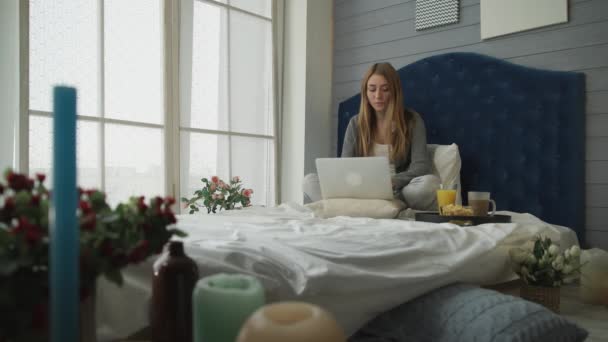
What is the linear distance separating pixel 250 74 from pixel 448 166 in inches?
64.7

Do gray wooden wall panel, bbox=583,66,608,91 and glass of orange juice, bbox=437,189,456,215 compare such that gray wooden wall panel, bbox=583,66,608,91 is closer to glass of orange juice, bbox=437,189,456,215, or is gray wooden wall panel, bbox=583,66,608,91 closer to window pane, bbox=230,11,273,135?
glass of orange juice, bbox=437,189,456,215

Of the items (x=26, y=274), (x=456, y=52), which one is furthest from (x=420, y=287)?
(x=456, y=52)

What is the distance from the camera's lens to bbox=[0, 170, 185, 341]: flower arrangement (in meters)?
0.56

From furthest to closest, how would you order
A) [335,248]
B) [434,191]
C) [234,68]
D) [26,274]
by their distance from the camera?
[234,68], [434,191], [335,248], [26,274]

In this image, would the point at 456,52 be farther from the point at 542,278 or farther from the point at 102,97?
the point at 102,97

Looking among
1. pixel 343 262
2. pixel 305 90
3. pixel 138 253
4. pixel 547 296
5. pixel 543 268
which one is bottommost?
pixel 547 296

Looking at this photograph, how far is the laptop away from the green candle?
4.83ft

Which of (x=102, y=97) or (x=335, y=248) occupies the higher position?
(x=102, y=97)

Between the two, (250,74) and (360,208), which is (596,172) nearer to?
(360,208)

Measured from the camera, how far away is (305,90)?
369 centimetres

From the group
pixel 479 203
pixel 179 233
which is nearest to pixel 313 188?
pixel 479 203

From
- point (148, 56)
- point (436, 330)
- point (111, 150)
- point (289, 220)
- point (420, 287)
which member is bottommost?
point (436, 330)

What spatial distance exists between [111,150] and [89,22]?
0.73 m

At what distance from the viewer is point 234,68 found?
352 centimetres
